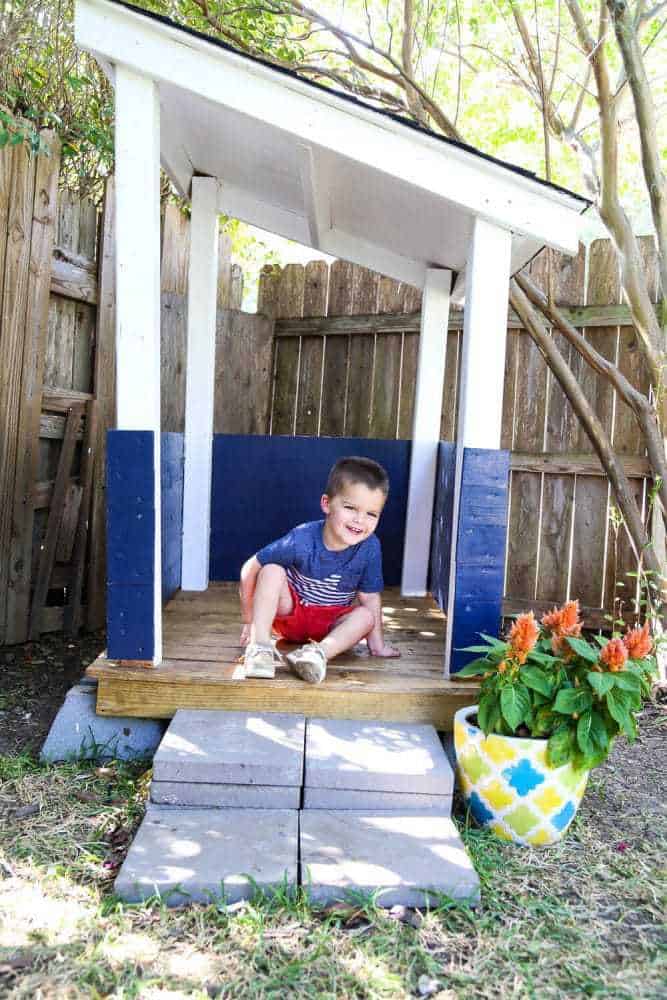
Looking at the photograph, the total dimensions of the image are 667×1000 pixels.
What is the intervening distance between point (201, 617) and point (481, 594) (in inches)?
61.9

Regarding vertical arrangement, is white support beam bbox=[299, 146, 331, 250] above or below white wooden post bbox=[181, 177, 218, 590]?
above

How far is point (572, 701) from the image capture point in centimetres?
282

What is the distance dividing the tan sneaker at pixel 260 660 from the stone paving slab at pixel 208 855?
0.63m

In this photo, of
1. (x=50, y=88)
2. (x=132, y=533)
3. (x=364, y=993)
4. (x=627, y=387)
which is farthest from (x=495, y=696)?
(x=50, y=88)

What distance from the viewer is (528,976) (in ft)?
7.02

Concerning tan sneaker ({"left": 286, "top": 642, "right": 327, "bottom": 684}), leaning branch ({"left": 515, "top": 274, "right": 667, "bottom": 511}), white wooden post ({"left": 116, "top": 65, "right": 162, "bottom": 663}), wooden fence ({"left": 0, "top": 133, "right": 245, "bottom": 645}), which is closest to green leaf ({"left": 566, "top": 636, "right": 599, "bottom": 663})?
tan sneaker ({"left": 286, "top": 642, "right": 327, "bottom": 684})

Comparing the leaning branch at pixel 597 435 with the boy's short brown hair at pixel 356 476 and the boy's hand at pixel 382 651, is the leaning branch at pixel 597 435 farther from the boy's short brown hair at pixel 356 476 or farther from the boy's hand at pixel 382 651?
the boy's hand at pixel 382 651

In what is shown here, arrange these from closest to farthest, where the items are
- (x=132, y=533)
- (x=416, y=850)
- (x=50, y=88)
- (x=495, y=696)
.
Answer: (x=416, y=850)
(x=495, y=696)
(x=132, y=533)
(x=50, y=88)

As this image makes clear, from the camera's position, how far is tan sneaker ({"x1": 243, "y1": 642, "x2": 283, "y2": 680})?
11.1 feet

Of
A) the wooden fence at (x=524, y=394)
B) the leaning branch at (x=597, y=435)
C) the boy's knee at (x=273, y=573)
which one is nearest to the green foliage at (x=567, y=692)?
the boy's knee at (x=273, y=573)

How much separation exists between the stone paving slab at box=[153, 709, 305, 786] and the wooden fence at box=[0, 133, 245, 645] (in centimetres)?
206

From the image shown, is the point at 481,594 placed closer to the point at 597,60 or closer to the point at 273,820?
the point at 273,820

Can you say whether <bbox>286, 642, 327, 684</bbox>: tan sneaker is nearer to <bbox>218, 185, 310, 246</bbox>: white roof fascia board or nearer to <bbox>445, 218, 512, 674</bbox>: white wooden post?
<bbox>445, 218, 512, 674</bbox>: white wooden post

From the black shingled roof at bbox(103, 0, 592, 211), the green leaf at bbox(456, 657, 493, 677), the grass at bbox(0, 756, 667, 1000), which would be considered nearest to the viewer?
the grass at bbox(0, 756, 667, 1000)
